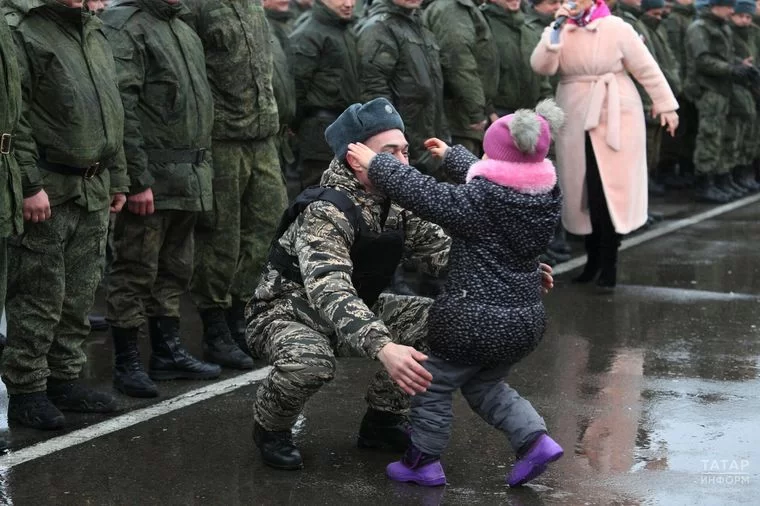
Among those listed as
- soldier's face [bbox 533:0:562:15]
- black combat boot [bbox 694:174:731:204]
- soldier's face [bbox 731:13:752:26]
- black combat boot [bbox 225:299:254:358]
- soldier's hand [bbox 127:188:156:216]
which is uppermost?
soldier's hand [bbox 127:188:156:216]

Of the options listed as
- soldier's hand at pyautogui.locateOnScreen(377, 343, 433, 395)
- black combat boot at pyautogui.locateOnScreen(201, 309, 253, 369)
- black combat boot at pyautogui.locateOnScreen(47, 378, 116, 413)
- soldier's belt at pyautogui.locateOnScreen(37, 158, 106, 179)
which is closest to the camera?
soldier's hand at pyautogui.locateOnScreen(377, 343, 433, 395)

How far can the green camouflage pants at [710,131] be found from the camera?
15.6m

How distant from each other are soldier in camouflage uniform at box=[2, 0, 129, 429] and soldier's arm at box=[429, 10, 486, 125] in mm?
4192

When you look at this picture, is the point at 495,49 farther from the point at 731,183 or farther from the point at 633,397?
the point at 731,183

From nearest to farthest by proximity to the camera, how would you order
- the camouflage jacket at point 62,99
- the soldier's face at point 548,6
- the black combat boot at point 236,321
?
the camouflage jacket at point 62,99, the black combat boot at point 236,321, the soldier's face at point 548,6

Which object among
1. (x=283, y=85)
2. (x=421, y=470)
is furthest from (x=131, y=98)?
(x=421, y=470)

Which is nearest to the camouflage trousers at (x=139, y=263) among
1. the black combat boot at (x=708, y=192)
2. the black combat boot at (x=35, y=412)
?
the black combat boot at (x=35, y=412)

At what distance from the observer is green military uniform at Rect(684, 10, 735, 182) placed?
49.7ft

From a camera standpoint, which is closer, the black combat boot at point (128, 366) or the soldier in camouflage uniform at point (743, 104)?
the black combat boot at point (128, 366)

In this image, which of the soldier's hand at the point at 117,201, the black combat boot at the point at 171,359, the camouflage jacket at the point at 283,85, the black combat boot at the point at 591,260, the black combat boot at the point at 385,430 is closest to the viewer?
the black combat boot at the point at 385,430

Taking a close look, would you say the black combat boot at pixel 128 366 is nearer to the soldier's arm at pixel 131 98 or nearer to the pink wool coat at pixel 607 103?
the soldier's arm at pixel 131 98

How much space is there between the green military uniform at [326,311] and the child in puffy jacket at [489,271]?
0.24 meters

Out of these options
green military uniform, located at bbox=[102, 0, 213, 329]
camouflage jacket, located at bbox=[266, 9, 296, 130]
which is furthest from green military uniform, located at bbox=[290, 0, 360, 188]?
green military uniform, located at bbox=[102, 0, 213, 329]

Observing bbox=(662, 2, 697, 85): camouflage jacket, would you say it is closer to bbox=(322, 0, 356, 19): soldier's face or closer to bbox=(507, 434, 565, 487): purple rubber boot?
bbox=(322, 0, 356, 19): soldier's face
